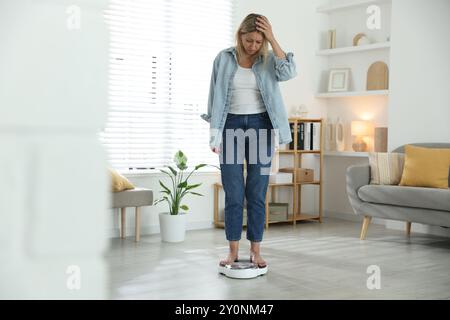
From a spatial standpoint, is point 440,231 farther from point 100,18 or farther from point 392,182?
point 100,18

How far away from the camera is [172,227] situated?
414cm

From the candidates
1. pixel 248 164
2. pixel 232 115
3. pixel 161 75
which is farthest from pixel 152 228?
pixel 232 115

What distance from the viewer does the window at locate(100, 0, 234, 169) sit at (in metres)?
4.40

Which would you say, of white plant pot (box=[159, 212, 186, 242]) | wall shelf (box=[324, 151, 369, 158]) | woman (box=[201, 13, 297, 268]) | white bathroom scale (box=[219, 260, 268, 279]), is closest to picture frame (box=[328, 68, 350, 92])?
wall shelf (box=[324, 151, 369, 158])

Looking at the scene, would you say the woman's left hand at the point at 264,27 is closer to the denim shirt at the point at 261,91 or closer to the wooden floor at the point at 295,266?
the denim shirt at the point at 261,91

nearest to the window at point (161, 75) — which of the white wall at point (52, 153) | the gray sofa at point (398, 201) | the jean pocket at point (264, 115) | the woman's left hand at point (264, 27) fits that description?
the gray sofa at point (398, 201)

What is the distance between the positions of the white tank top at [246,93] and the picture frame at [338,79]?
2873 mm

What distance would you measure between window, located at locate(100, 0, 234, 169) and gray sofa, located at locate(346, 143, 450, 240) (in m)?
1.35

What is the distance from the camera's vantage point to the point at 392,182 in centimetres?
435

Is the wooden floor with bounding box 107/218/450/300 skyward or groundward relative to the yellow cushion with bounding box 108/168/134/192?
groundward

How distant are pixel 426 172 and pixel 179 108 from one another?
6.76 ft

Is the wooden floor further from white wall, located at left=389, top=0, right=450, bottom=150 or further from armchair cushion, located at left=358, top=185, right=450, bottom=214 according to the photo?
white wall, located at left=389, top=0, right=450, bottom=150

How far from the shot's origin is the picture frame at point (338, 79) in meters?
5.51

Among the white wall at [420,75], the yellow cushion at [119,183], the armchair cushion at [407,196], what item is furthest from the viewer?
the white wall at [420,75]
